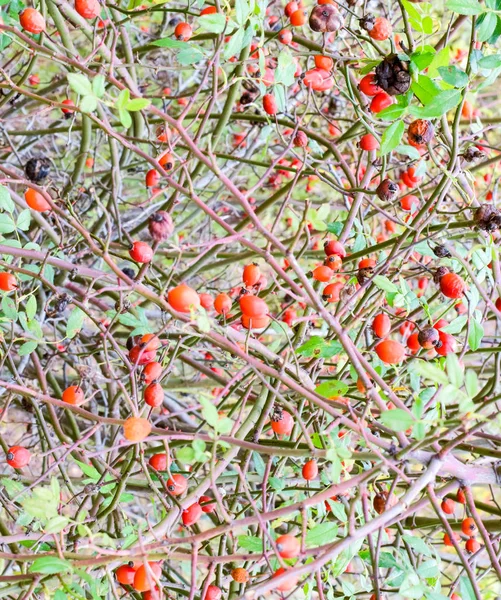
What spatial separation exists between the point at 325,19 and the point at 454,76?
0.33 meters

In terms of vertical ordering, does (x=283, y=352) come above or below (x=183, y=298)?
below

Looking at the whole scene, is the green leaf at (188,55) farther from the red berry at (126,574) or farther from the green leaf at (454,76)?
the red berry at (126,574)

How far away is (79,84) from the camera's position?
750 mm

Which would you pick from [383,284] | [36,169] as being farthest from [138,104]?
[36,169]

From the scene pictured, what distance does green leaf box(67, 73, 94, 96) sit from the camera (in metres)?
0.74

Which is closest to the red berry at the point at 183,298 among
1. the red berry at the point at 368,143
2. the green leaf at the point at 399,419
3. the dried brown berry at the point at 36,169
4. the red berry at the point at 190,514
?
the green leaf at the point at 399,419

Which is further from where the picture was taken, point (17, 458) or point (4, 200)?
point (17, 458)

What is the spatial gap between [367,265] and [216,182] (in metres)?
1.88

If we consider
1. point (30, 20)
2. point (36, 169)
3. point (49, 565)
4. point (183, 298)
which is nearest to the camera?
point (49, 565)

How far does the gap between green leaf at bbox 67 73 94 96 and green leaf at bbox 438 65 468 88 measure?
1.58 ft

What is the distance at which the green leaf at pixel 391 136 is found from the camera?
0.96 m

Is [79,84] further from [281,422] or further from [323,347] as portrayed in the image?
[281,422]

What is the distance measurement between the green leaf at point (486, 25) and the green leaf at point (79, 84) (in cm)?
55

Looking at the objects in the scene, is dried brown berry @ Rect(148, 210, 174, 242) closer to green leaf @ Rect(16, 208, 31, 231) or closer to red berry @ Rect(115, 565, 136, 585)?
green leaf @ Rect(16, 208, 31, 231)
